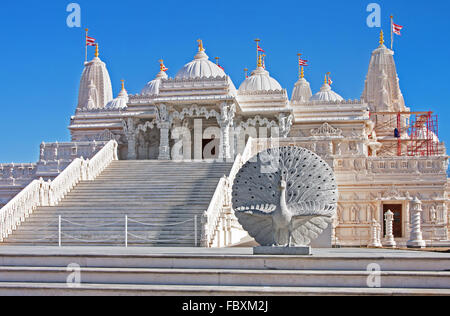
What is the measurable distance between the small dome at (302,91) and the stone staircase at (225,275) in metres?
44.2

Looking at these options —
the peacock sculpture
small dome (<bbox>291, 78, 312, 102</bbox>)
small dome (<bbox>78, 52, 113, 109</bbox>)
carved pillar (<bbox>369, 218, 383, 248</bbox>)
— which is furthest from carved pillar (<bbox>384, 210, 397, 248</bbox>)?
small dome (<bbox>78, 52, 113, 109</bbox>)

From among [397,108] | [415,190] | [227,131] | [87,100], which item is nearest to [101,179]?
[227,131]

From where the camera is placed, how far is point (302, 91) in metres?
54.5

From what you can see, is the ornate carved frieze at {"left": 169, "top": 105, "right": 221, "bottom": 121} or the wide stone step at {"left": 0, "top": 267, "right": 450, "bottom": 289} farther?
the ornate carved frieze at {"left": 169, "top": 105, "right": 221, "bottom": 121}

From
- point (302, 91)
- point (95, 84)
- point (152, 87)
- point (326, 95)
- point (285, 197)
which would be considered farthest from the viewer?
point (302, 91)

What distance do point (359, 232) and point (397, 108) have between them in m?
25.3

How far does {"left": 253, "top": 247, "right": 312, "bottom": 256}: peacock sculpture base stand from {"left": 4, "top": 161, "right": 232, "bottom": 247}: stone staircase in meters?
6.35

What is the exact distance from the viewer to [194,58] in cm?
3809

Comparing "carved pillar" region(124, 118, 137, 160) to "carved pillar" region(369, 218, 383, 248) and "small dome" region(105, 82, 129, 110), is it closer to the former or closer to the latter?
"small dome" region(105, 82, 129, 110)

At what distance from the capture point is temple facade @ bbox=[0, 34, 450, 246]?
27.4m

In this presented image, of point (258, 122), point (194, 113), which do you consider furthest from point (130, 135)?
point (258, 122)

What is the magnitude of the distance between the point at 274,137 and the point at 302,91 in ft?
68.9

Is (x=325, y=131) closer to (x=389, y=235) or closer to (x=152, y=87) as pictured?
(x=389, y=235)

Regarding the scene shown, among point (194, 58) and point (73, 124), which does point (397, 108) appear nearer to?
point (194, 58)
